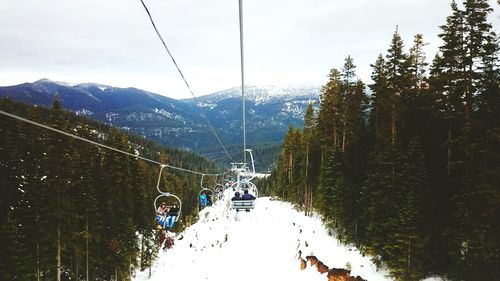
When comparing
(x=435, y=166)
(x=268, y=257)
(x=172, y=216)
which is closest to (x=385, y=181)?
(x=435, y=166)

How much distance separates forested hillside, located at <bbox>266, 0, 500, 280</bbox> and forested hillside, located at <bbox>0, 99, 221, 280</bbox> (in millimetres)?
20176

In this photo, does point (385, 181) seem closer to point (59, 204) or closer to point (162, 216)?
point (162, 216)

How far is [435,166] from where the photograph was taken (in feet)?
82.9

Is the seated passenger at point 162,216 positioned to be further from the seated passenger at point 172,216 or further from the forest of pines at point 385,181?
the forest of pines at point 385,181

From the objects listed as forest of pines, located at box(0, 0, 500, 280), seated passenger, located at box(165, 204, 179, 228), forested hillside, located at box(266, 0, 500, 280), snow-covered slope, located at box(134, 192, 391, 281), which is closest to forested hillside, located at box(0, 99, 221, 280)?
forest of pines, located at box(0, 0, 500, 280)

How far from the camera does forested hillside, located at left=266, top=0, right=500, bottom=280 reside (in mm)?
19766

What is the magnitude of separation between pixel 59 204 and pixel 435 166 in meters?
26.6

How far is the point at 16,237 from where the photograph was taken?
71.8ft

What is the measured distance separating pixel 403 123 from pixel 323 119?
47.2ft

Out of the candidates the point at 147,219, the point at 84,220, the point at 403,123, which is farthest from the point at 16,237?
the point at 403,123

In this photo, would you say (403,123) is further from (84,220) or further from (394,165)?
(84,220)

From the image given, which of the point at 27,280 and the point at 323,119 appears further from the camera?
the point at 323,119

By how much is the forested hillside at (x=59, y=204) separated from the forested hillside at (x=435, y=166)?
20176 millimetres

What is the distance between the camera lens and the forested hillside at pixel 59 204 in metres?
24.1
